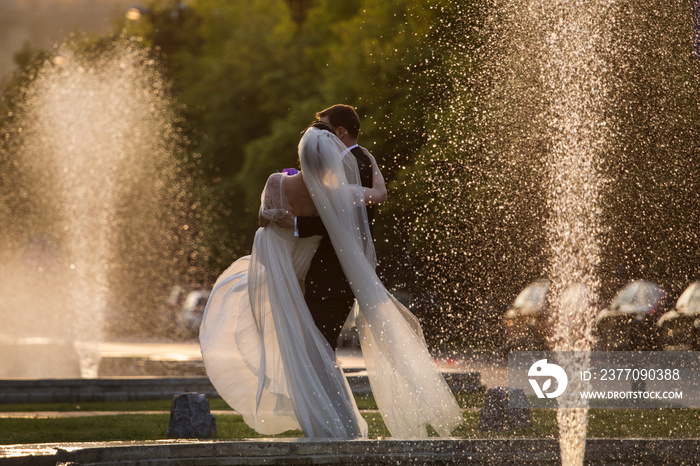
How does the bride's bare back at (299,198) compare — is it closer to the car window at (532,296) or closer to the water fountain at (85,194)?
the car window at (532,296)

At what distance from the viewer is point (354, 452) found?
5.41 metres

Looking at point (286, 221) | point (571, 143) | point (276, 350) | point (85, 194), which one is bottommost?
point (276, 350)

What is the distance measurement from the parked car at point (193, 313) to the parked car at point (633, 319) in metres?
15.8

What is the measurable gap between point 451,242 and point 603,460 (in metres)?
15.9

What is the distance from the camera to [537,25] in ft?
47.0

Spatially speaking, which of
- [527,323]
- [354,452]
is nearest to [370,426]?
[354,452]

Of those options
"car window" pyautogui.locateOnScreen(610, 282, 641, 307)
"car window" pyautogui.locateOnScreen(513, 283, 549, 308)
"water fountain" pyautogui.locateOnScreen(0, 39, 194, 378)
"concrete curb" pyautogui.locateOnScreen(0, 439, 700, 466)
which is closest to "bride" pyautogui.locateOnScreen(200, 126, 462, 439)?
"concrete curb" pyautogui.locateOnScreen(0, 439, 700, 466)

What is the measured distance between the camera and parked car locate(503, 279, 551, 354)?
18967mm

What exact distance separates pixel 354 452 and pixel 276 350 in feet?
4.91

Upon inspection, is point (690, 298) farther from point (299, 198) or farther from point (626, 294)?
point (299, 198)

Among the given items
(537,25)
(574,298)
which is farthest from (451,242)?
(537,25)

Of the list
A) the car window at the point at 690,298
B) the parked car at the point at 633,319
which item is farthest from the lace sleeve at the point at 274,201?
the parked car at the point at 633,319

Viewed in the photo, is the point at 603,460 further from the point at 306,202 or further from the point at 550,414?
the point at 550,414

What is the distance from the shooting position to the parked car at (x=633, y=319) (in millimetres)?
17875
